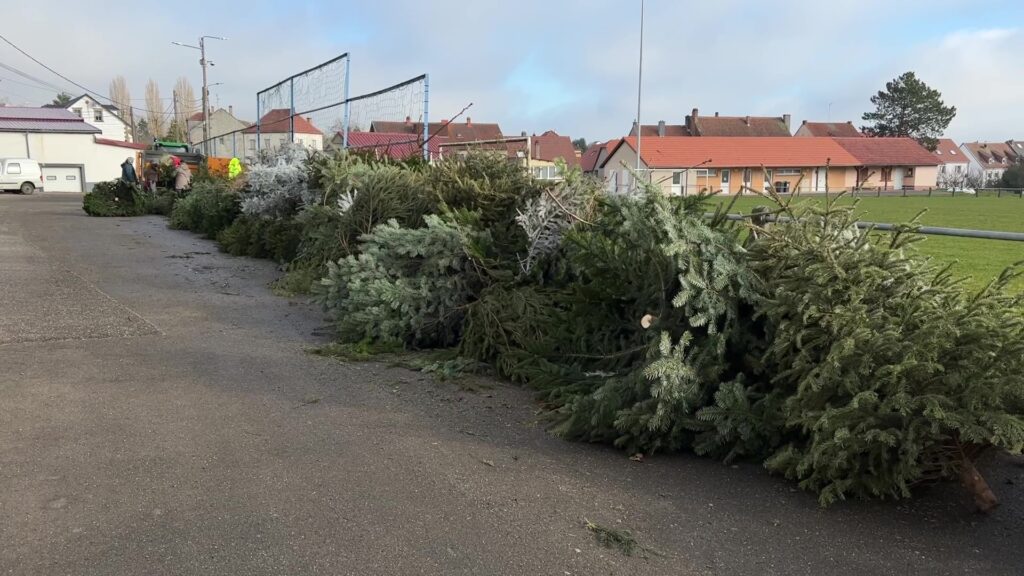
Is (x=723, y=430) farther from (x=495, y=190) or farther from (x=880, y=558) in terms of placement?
(x=495, y=190)

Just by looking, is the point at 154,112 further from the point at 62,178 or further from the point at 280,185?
the point at 280,185

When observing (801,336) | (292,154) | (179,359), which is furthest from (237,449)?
(292,154)

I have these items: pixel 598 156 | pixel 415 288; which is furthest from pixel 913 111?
pixel 415 288

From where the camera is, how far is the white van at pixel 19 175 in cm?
4728

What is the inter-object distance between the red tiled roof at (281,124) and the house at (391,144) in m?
1.97

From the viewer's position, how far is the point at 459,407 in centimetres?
582

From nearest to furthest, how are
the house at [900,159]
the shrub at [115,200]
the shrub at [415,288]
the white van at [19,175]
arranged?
1. the shrub at [415,288]
2. the shrub at [115,200]
3. the white van at [19,175]
4. the house at [900,159]

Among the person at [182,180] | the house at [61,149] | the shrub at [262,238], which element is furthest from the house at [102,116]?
the shrub at [262,238]

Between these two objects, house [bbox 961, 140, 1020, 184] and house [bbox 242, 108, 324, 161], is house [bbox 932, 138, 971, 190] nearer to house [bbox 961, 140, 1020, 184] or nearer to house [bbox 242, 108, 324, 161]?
house [bbox 961, 140, 1020, 184]

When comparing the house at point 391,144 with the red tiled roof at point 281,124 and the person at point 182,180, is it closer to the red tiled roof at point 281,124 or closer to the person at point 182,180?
the red tiled roof at point 281,124

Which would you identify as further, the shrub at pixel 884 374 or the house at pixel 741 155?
the house at pixel 741 155

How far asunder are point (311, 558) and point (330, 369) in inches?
137

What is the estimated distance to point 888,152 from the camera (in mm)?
83062

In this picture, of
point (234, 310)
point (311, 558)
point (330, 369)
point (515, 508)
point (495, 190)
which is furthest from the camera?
point (234, 310)
